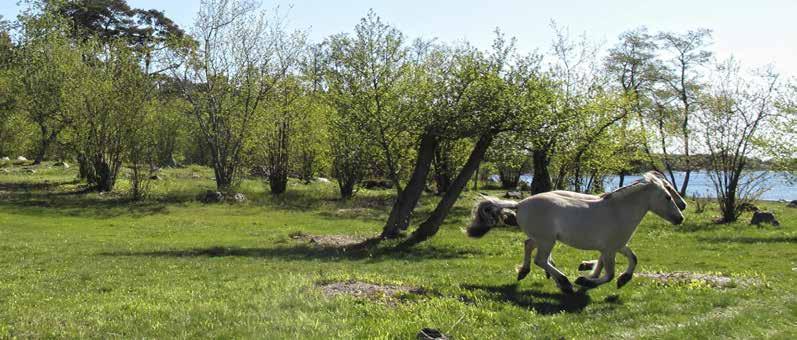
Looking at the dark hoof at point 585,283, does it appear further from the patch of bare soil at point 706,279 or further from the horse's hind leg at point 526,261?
the patch of bare soil at point 706,279

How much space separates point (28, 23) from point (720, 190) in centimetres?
5504

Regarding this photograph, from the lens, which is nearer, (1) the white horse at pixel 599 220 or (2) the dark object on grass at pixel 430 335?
(2) the dark object on grass at pixel 430 335

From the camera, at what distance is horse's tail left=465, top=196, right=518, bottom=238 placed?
48.8ft

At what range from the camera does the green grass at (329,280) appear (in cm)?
1032

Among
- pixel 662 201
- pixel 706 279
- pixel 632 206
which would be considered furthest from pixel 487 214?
pixel 706 279

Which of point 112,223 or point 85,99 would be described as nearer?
point 112,223

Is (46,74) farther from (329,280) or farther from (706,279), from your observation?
(706,279)

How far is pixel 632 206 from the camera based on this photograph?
43.4 ft

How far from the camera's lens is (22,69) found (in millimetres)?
49688

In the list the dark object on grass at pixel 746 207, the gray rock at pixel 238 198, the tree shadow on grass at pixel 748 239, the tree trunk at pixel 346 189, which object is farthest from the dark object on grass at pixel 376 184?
the tree shadow on grass at pixel 748 239

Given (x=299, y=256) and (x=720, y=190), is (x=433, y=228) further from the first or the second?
(x=720, y=190)

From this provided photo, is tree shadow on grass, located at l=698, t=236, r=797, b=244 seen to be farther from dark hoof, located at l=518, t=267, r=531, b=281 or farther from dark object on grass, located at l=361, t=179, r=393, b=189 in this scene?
dark object on grass, located at l=361, t=179, r=393, b=189

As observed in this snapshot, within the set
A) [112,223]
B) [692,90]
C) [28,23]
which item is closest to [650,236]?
[112,223]

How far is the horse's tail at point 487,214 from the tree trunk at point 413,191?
11561 mm
